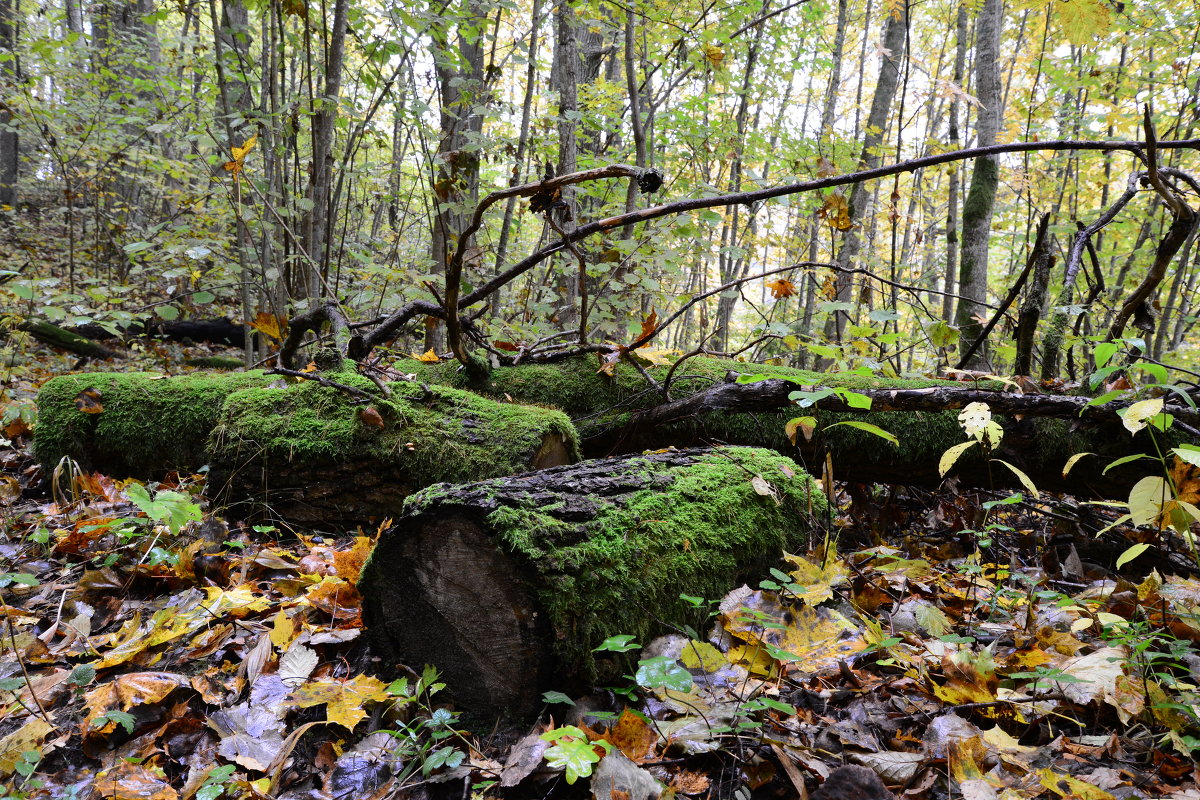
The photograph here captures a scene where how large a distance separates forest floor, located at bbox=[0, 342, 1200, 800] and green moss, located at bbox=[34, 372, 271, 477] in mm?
966

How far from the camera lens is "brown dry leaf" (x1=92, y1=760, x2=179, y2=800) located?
155 cm

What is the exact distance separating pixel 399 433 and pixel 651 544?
5.38 feet

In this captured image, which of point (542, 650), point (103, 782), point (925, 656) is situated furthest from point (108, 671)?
point (925, 656)

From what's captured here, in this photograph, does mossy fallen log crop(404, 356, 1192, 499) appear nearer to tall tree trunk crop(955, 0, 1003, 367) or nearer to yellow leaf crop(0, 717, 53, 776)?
yellow leaf crop(0, 717, 53, 776)

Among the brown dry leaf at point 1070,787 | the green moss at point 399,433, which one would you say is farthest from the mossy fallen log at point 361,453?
the brown dry leaf at point 1070,787

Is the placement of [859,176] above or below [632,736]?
above

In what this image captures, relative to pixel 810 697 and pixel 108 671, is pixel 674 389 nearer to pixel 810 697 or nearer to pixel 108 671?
pixel 810 697

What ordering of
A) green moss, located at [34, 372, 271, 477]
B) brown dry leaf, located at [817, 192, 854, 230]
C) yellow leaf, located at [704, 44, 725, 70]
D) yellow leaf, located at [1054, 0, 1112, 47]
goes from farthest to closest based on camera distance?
1. yellow leaf, located at [704, 44, 725, 70]
2. brown dry leaf, located at [817, 192, 854, 230]
3. yellow leaf, located at [1054, 0, 1112, 47]
4. green moss, located at [34, 372, 271, 477]

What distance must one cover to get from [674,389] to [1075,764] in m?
2.57

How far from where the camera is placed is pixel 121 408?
348 cm

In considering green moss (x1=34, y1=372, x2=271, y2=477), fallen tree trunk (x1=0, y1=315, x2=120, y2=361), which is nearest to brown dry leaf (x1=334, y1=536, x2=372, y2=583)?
green moss (x1=34, y1=372, x2=271, y2=477)

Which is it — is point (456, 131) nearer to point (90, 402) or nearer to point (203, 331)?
point (90, 402)

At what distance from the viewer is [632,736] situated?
1630mm

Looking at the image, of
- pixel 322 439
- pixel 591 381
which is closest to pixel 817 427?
pixel 591 381
